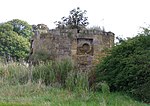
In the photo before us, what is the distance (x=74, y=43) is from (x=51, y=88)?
7290 mm

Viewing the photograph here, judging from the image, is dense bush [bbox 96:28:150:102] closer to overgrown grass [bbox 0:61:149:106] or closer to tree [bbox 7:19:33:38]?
overgrown grass [bbox 0:61:149:106]

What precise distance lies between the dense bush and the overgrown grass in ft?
2.47

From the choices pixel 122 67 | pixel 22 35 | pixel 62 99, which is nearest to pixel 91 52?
pixel 122 67

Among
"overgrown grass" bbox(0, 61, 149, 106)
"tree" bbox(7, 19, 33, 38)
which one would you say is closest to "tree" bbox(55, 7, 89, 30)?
"overgrown grass" bbox(0, 61, 149, 106)

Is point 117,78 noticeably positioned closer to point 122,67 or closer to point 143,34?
point 122,67

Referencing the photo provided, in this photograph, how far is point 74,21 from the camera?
22.3 meters

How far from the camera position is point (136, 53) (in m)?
14.0

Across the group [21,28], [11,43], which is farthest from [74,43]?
[21,28]

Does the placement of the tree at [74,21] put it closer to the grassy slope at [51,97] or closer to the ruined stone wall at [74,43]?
the ruined stone wall at [74,43]

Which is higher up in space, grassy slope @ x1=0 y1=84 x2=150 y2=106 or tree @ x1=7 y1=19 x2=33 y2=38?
tree @ x1=7 y1=19 x2=33 y2=38

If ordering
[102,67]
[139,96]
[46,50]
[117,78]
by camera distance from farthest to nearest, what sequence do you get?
[46,50] → [102,67] → [117,78] → [139,96]

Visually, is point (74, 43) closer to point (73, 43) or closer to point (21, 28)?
point (73, 43)

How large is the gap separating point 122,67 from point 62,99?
3890 millimetres

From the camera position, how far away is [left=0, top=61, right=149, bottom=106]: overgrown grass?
1073cm
